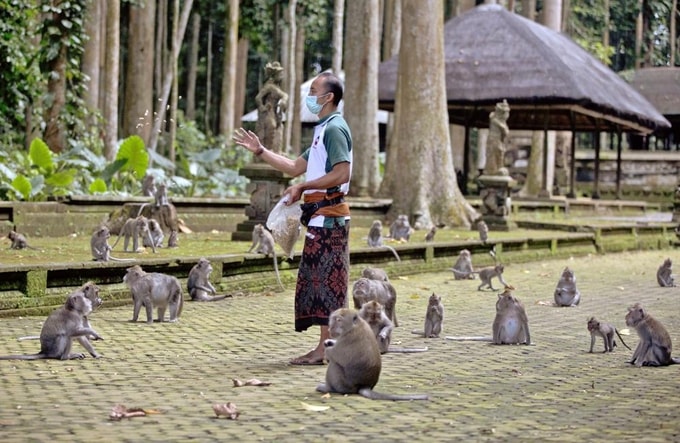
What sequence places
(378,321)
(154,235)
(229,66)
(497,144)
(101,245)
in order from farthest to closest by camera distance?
1. (229,66)
2. (497,144)
3. (154,235)
4. (101,245)
5. (378,321)

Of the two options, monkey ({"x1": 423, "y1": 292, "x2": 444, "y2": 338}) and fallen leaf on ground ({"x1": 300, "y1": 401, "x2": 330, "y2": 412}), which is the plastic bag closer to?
monkey ({"x1": 423, "y1": 292, "x2": 444, "y2": 338})

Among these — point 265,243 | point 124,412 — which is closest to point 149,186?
point 265,243

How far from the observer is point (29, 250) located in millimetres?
12406

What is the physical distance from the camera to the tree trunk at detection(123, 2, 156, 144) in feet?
78.3

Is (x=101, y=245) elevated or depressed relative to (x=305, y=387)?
elevated

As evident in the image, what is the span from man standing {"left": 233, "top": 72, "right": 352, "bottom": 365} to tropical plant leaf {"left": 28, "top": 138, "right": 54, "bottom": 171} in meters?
9.83

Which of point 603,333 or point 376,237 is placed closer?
point 603,333

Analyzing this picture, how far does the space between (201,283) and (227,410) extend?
17.4ft

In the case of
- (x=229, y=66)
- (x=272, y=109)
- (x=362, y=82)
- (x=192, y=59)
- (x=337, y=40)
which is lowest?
(x=272, y=109)

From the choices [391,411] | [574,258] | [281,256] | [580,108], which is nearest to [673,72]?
[580,108]

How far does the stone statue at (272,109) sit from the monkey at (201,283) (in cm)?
421

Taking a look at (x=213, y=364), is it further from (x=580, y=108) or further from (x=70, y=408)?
(x=580, y=108)

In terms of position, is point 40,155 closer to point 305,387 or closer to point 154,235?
point 154,235

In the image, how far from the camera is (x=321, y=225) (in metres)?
7.32
